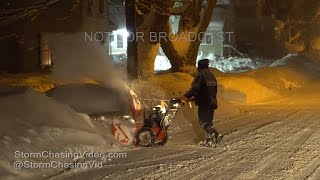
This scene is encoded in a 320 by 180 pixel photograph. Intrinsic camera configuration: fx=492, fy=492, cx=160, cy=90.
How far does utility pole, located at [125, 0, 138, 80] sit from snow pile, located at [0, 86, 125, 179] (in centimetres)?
331

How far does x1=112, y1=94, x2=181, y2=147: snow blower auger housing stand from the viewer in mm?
9031

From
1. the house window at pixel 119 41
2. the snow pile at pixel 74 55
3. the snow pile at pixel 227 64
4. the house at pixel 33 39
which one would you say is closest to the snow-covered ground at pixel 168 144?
the snow pile at pixel 74 55

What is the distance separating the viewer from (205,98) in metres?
9.29

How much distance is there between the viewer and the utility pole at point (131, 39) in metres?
12.6

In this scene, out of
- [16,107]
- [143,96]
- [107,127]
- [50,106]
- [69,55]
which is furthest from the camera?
[69,55]

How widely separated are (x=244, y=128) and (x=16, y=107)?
17.3 feet

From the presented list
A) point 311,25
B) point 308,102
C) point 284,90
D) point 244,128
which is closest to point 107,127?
point 244,128

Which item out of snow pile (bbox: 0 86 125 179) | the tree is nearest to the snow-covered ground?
snow pile (bbox: 0 86 125 179)

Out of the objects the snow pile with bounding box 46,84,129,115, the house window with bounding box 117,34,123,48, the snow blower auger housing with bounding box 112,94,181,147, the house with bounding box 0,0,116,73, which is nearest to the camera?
the snow blower auger housing with bounding box 112,94,181,147

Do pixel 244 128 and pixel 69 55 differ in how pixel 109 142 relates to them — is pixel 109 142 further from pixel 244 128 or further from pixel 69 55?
pixel 69 55

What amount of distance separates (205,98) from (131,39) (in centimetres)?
418

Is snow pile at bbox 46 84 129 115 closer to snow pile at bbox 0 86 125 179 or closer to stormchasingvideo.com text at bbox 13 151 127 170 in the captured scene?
snow pile at bbox 0 86 125 179

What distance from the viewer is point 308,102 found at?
56.9 feet

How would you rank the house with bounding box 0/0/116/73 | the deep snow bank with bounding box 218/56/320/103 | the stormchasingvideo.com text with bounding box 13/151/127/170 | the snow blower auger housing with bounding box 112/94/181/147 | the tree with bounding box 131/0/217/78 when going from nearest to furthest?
the stormchasingvideo.com text with bounding box 13/151/127/170
the snow blower auger housing with bounding box 112/94/181/147
the tree with bounding box 131/0/217/78
the deep snow bank with bounding box 218/56/320/103
the house with bounding box 0/0/116/73
